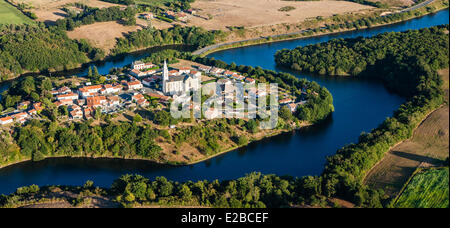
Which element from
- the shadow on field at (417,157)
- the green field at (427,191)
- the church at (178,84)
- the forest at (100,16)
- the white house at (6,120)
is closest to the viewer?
the green field at (427,191)

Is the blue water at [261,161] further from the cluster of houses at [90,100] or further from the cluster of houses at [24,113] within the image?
the cluster of houses at [90,100]

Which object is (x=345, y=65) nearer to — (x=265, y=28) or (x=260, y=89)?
(x=260, y=89)

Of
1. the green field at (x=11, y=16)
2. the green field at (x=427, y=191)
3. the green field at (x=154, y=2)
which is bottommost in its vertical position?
the green field at (x=427, y=191)

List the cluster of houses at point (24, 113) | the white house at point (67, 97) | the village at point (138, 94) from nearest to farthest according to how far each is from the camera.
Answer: the cluster of houses at point (24, 113) < the village at point (138, 94) < the white house at point (67, 97)

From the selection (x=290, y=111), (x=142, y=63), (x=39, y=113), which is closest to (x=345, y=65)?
(x=290, y=111)

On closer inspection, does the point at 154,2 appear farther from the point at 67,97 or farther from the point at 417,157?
the point at 417,157

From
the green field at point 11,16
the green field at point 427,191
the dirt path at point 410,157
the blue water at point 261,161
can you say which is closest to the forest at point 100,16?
the green field at point 11,16

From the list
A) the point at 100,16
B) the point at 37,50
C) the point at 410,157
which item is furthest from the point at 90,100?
the point at 100,16
